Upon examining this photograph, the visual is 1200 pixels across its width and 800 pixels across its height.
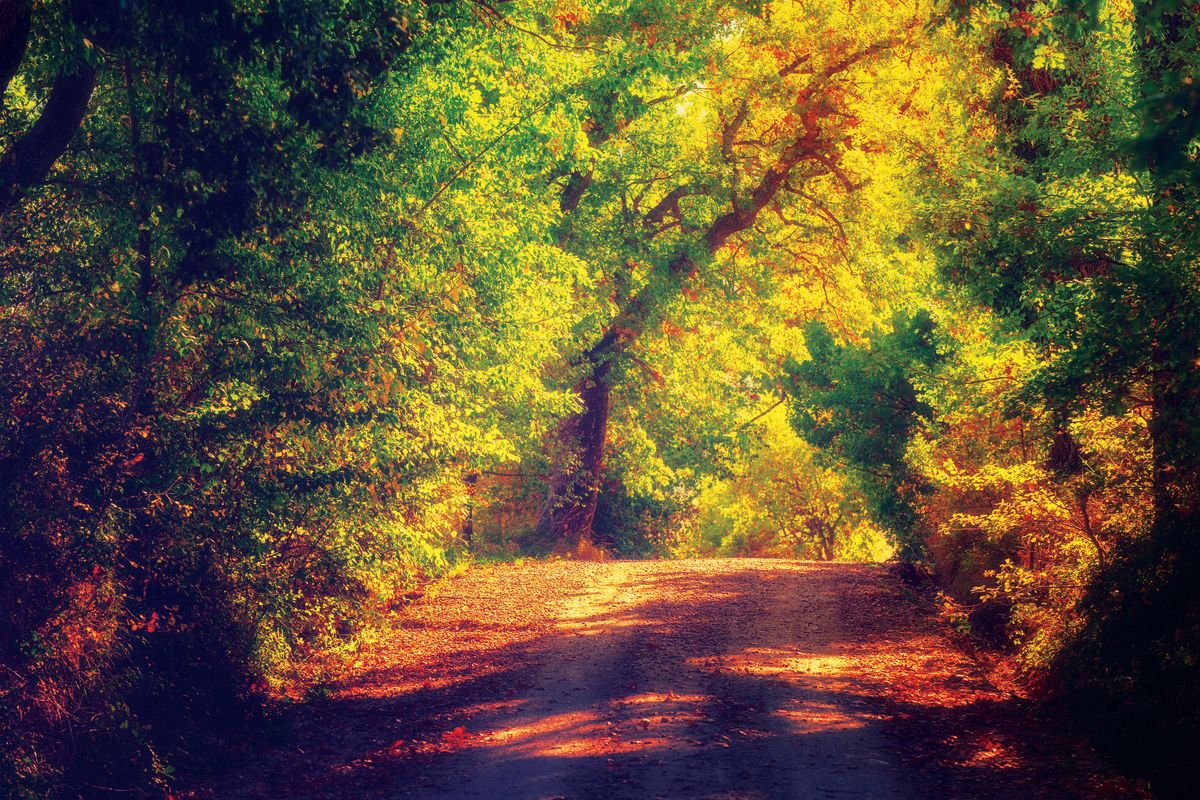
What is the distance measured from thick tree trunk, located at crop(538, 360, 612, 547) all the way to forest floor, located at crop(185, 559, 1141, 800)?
40.0ft

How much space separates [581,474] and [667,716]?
62.2 feet

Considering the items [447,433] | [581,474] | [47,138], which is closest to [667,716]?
[447,433]

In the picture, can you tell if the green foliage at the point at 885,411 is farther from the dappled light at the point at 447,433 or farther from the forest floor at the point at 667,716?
the forest floor at the point at 667,716

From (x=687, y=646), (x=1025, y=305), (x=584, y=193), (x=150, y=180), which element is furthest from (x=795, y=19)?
(x=150, y=180)

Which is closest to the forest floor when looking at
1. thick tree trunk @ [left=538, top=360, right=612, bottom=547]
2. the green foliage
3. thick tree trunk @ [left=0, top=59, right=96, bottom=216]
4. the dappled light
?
the dappled light

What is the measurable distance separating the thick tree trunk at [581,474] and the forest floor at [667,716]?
12.2 m

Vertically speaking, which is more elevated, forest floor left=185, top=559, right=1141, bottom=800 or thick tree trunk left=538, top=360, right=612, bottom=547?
thick tree trunk left=538, top=360, right=612, bottom=547

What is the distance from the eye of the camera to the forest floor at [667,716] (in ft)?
28.1

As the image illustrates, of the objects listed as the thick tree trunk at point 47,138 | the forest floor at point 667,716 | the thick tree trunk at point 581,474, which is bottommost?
the forest floor at point 667,716

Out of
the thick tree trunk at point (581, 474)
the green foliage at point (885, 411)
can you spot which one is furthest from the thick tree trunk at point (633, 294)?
the green foliage at point (885, 411)

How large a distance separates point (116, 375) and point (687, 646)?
8.06 metres

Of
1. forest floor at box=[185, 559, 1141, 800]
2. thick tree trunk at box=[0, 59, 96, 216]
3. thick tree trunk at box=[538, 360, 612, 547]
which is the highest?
thick tree trunk at box=[0, 59, 96, 216]

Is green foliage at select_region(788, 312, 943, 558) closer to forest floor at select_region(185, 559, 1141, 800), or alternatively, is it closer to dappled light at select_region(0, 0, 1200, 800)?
dappled light at select_region(0, 0, 1200, 800)

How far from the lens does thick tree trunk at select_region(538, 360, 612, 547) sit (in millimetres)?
29359
